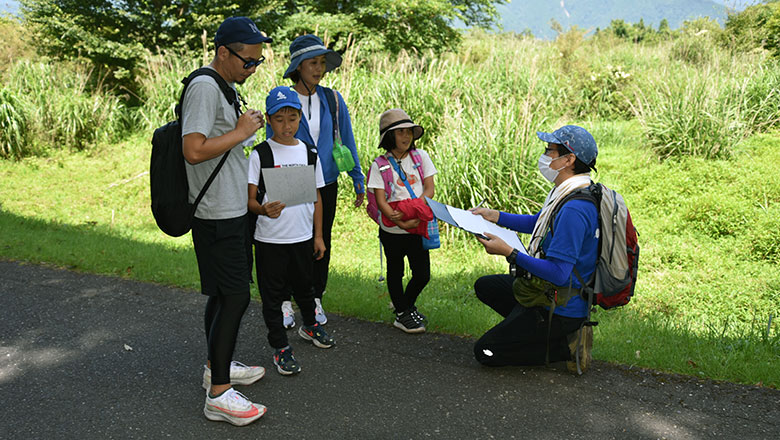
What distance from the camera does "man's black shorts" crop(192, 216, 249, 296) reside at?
3.05 metres

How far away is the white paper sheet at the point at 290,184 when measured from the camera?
3.60m

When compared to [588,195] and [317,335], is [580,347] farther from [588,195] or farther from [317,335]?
[317,335]

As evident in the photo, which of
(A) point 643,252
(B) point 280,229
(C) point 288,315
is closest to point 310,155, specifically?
(B) point 280,229

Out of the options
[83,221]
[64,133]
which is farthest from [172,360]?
[64,133]

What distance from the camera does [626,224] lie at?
11.1ft

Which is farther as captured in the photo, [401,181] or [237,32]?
[401,181]

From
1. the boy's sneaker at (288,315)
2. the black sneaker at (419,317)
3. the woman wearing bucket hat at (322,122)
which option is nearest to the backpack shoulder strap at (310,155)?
the woman wearing bucket hat at (322,122)

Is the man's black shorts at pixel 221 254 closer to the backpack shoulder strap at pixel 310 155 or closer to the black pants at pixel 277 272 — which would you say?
the black pants at pixel 277 272

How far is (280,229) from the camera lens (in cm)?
372

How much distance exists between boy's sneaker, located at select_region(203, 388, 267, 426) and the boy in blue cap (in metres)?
0.58

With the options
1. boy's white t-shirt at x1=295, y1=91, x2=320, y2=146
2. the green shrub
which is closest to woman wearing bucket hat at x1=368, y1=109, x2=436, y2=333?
boy's white t-shirt at x1=295, y1=91, x2=320, y2=146

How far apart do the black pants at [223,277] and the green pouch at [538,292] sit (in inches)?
63.3

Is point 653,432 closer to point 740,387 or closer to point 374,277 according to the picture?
point 740,387

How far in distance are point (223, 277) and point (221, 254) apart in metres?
0.12
